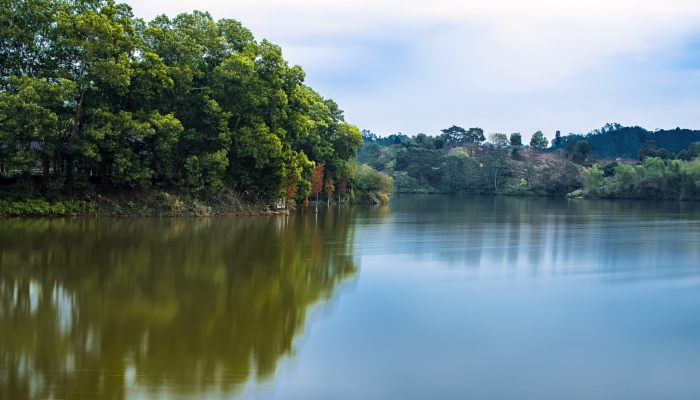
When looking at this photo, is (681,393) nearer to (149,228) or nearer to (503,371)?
(503,371)

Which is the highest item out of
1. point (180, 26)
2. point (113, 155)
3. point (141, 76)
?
point (180, 26)

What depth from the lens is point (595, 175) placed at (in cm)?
7825

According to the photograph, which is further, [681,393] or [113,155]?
[113,155]

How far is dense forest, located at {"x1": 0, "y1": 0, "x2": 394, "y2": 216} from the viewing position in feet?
80.1

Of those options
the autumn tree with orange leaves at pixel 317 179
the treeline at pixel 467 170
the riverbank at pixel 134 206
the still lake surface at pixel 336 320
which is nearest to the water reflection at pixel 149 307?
the still lake surface at pixel 336 320

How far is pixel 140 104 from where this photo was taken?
27094mm

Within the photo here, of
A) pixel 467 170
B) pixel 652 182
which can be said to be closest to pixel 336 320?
pixel 652 182

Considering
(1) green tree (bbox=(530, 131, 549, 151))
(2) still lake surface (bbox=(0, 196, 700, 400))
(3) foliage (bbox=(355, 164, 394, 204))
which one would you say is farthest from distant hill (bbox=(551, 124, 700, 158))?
(2) still lake surface (bbox=(0, 196, 700, 400))

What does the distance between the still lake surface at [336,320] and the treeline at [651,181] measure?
196 feet

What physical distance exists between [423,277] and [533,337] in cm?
505

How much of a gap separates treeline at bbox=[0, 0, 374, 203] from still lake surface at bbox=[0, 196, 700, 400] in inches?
271

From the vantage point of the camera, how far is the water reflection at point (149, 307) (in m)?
6.59

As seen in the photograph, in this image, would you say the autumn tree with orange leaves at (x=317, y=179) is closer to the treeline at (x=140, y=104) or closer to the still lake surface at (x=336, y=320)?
the treeline at (x=140, y=104)

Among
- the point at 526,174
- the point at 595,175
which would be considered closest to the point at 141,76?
the point at 595,175
